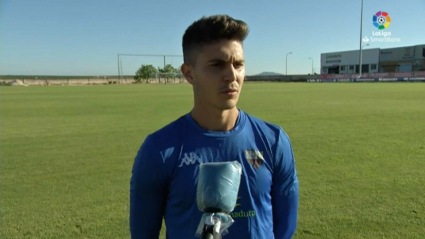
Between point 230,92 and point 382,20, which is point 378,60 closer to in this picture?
point 382,20

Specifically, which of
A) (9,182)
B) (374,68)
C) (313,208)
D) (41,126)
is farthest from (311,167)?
(374,68)

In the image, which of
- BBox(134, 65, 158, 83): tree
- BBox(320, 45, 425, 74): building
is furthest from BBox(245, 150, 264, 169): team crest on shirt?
BBox(134, 65, 158, 83): tree

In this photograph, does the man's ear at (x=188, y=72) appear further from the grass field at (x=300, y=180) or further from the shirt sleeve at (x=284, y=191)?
the grass field at (x=300, y=180)

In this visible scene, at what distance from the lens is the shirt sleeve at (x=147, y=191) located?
148 cm

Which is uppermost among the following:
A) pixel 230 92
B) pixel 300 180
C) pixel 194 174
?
pixel 230 92

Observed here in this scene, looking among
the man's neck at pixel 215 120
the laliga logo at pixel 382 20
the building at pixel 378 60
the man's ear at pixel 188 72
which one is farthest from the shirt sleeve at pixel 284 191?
the building at pixel 378 60

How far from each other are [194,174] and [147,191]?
0.81 feet

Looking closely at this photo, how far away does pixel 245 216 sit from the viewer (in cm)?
151

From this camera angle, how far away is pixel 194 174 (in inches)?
57.6

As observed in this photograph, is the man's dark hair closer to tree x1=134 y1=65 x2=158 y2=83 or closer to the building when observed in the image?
the building

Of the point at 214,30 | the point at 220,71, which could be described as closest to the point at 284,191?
the point at 220,71

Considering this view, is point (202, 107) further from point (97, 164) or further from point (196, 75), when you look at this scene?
point (97, 164)

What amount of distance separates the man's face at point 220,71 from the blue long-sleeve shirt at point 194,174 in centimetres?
16

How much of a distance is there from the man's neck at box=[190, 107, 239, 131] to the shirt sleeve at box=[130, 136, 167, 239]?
27cm
